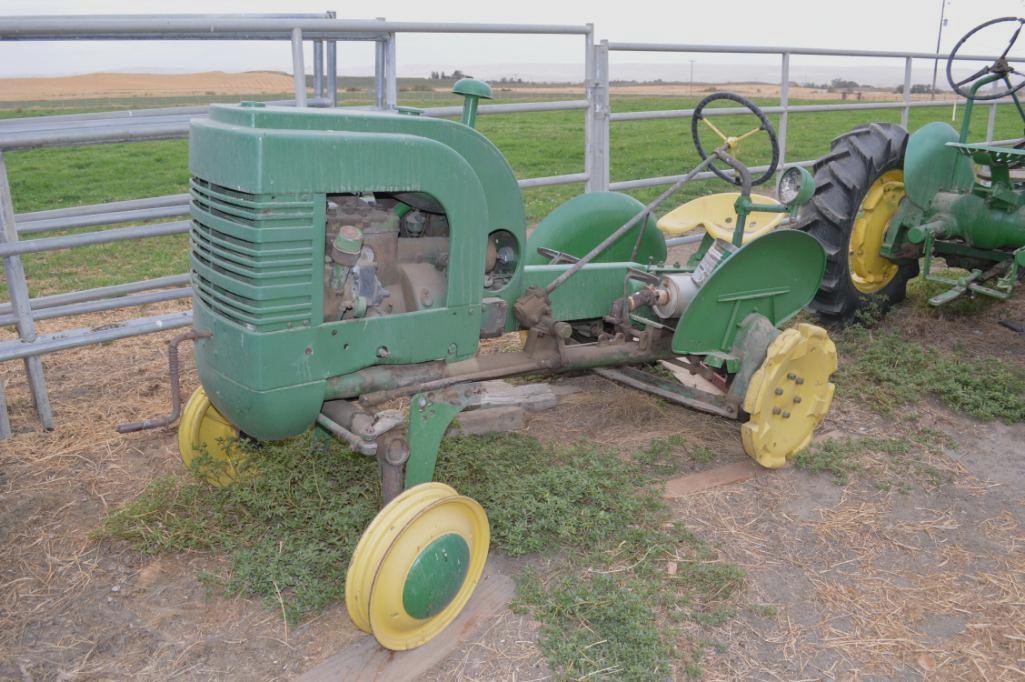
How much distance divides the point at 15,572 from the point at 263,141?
1.85 m

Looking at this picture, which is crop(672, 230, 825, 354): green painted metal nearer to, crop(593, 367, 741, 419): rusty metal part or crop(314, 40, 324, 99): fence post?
crop(593, 367, 741, 419): rusty metal part

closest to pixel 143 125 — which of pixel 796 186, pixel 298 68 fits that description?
pixel 298 68

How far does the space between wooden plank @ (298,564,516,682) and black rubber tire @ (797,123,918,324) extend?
10.2ft

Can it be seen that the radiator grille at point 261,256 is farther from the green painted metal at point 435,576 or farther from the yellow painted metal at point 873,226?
the yellow painted metal at point 873,226

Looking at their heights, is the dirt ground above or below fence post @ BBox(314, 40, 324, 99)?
below

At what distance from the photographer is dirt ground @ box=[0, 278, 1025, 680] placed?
2664 millimetres

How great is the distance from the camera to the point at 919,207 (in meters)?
5.11

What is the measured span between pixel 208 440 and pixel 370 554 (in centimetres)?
133

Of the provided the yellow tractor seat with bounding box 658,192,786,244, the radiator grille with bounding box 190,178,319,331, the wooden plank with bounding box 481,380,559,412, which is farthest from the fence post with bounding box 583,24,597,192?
the radiator grille with bounding box 190,178,319,331

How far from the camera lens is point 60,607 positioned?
289 cm

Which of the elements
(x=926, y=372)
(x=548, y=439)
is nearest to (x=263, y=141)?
(x=548, y=439)

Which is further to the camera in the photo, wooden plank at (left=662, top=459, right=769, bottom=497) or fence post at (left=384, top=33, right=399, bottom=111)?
fence post at (left=384, top=33, right=399, bottom=111)

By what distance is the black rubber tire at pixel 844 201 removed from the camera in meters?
4.97

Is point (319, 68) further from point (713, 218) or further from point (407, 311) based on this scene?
point (407, 311)
